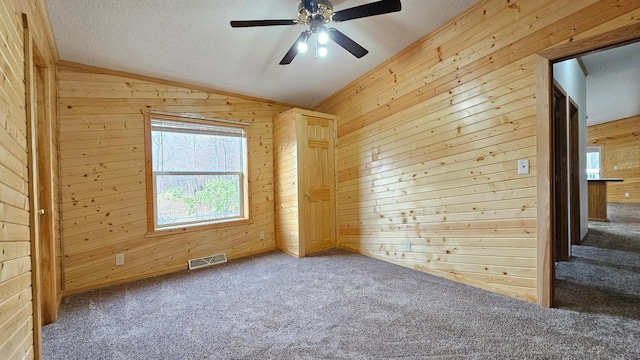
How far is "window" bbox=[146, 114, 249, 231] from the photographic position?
3.26 metres

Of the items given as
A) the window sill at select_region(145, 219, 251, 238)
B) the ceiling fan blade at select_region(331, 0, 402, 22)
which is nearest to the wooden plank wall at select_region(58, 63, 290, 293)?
the window sill at select_region(145, 219, 251, 238)

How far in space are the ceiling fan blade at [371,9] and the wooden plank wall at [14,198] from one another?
1886 millimetres

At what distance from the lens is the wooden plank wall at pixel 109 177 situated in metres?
2.72

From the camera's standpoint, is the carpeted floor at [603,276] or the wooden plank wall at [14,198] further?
the carpeted floor at [603,276]

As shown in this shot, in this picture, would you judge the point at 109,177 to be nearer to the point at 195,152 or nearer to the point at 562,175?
the point at 195,152

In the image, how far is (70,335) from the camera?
192 cm

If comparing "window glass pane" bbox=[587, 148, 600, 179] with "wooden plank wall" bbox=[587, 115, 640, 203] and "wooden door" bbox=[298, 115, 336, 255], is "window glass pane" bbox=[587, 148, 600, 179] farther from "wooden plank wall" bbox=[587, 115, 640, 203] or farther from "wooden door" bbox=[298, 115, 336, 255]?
"wooden door" bbox=[298, 115, 336, 255]

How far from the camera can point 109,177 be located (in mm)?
2922

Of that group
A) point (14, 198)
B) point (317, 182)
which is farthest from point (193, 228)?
point (14, 198)

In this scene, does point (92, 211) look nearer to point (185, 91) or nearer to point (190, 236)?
point (190, 236)

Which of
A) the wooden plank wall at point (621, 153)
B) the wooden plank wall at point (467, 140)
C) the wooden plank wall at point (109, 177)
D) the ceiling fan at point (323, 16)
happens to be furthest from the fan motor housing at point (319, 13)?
the wooden plank wall at point (621, 153)

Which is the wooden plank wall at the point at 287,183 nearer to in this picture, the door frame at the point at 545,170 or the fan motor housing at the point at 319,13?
the fan motor housing at the point at 319,13

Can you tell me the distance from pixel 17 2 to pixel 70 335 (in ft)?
7.30

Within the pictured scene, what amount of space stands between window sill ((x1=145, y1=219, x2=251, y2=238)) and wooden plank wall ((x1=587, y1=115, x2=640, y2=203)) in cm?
1160
